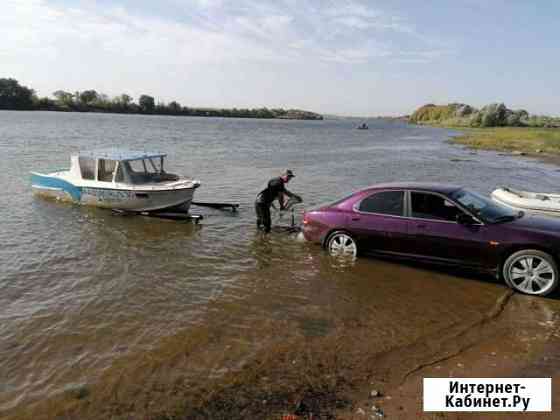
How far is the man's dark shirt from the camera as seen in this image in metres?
11.6

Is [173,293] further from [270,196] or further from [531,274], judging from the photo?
[531,274]

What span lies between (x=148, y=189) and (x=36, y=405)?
9888 millimetres

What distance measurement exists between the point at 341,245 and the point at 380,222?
3.41 ft

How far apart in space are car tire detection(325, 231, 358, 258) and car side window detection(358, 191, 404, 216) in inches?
26.7

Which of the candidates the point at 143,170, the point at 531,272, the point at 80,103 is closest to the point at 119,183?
the point at 143,170

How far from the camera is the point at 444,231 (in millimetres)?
8188

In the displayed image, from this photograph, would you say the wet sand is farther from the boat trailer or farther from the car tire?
the boat trailer

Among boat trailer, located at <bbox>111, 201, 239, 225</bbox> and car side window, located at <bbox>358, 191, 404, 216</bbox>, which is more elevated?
car side window, located at <bbox>358, 191, 404, 216</bbox>

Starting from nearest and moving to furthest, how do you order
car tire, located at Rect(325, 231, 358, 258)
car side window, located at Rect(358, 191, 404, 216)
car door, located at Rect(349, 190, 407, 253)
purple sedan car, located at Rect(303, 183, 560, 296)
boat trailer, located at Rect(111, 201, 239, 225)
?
purple sedan car, located at Rect(303, 183, 560, 296) → car door, located at Rect(349, 190, 407, 253) → car side window, located at Rect(358, 191, 404, 216) → car tire, located at Rect(325, 231, 358, 258) → boat trailer, located at Rect(111, 201, 239, 225)

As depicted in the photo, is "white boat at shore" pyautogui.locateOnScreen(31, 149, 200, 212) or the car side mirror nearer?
the car side mirror

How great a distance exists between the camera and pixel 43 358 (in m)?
5.82

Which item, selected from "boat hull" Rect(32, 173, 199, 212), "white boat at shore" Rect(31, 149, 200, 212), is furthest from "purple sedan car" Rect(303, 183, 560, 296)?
"white boat at shore" Rect(31, 149, 200, 212)

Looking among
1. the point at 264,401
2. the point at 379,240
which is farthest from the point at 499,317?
the point at 264,401

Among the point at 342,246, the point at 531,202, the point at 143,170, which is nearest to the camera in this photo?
the point at 342,246
